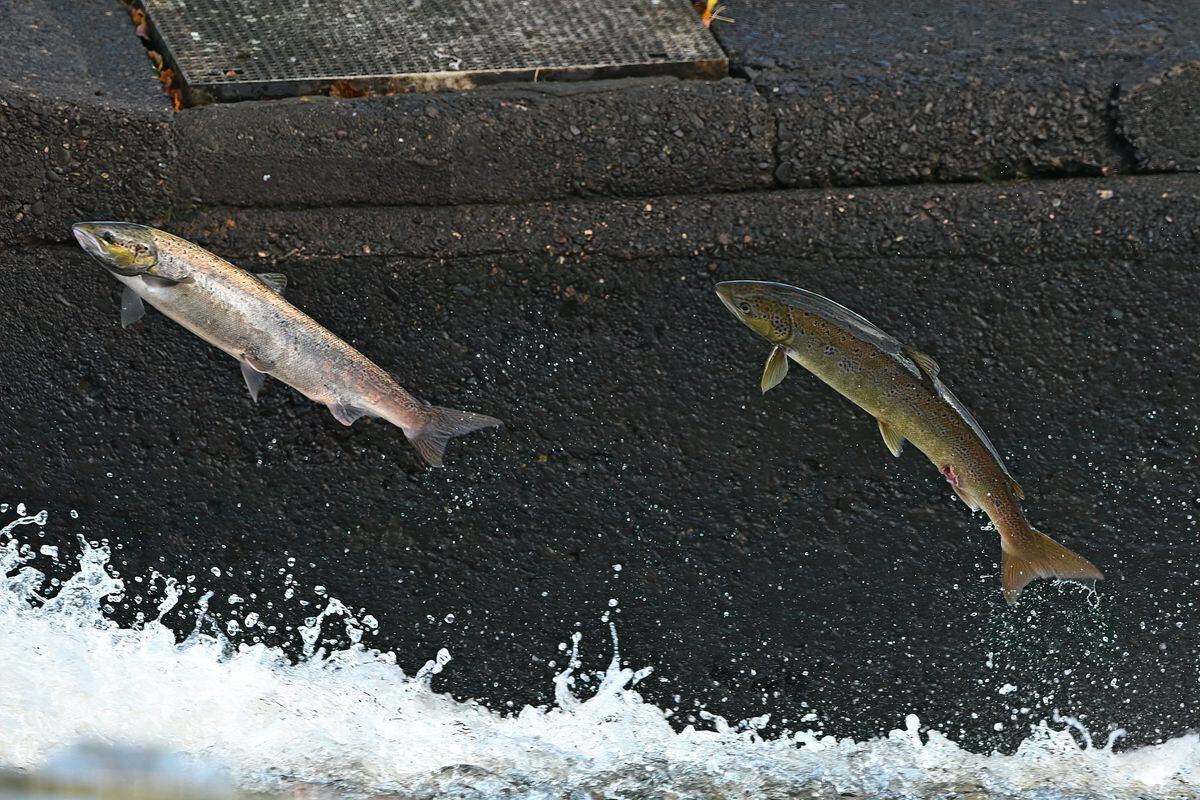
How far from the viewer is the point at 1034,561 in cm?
343

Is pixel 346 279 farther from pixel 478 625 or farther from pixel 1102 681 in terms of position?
pixel 1102 681

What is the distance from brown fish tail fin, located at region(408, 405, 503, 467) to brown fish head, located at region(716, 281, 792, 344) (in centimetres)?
77

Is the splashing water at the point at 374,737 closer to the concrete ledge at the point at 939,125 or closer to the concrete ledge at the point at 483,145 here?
the concrete ledge at the point at 483,145

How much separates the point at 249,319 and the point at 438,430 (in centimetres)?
57

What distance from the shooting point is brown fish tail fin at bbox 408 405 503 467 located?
11.1ft

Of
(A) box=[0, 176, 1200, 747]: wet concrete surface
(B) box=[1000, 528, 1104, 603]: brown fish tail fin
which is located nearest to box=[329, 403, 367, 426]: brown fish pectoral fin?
(A) box=[0, 176, 1200, 747]: wet concrete surface

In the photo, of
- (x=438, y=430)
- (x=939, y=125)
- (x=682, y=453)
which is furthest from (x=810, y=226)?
(x=438, y=430)

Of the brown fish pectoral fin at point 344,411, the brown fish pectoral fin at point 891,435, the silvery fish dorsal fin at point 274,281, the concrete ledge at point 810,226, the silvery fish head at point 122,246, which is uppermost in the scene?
the concrete ledge at point 810,226

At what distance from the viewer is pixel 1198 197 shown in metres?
3.65

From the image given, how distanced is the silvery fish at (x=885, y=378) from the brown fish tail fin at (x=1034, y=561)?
0.06 m

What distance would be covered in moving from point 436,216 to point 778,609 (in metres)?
1.55

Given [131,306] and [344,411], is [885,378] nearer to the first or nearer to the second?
[344,411]

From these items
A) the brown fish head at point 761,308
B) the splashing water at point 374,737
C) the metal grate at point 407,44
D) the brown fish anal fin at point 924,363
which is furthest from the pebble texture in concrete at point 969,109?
the splashing water at point 374,737

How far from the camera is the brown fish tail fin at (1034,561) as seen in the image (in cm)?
338
